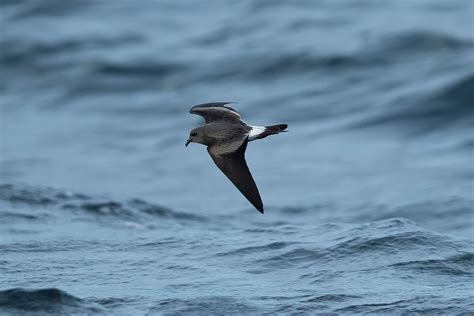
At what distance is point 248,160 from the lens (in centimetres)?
1576

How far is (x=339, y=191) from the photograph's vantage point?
14203 millimetres

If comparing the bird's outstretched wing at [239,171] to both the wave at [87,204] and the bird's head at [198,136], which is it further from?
the wave at [87,204]

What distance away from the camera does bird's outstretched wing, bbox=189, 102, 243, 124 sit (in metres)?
9.26

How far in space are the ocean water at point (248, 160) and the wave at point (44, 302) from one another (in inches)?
0.5

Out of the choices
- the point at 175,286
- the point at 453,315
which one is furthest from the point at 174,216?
the point at 453,315

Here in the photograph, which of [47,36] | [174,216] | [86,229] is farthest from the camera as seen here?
[47,36]

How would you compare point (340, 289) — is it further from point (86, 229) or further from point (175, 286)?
point (86, 229)

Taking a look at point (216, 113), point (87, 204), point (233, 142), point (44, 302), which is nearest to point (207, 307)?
point (44, 302)

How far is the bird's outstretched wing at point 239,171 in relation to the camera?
26.8ft

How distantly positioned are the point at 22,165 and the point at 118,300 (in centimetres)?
802

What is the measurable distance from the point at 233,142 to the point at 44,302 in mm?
1752

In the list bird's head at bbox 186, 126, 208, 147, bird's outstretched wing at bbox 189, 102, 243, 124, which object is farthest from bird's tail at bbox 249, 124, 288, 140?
bird's outstretched wing at bbox 189, 102, 243, 124

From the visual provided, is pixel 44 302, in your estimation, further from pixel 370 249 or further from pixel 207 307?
pixel 370 249

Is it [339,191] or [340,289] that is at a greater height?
[339,191]
